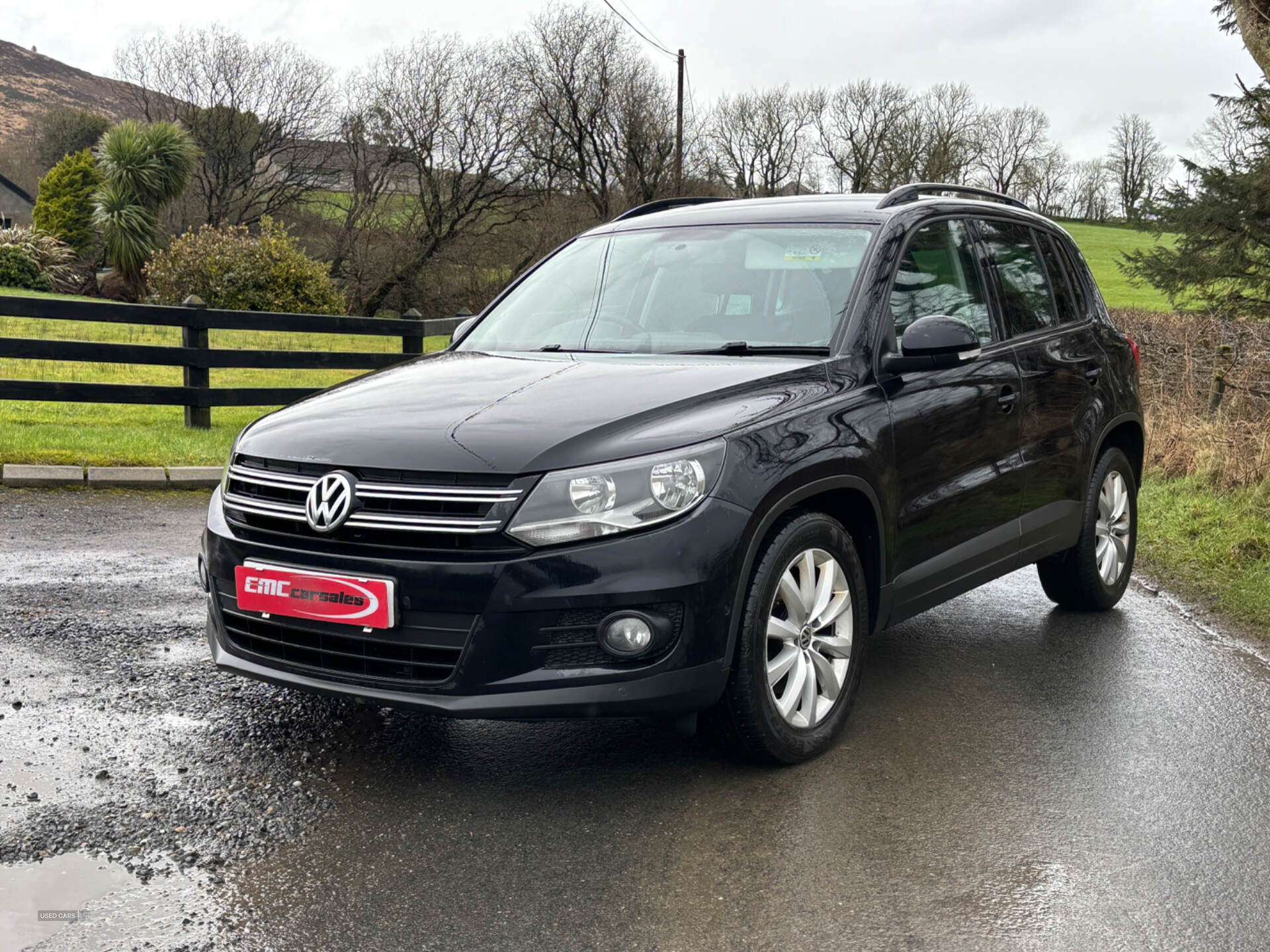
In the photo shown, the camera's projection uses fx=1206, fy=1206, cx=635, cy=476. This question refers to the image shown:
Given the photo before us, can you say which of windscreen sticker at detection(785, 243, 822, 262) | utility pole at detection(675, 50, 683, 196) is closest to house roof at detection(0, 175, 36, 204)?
utility pole at detection(675, 50, 683, 196)

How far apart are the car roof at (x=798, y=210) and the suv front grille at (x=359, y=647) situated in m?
2.36

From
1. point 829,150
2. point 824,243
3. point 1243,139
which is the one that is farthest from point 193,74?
point 824,243

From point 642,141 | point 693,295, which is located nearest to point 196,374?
point 693,295

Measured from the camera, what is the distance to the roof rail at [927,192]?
491cm

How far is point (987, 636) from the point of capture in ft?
18.7

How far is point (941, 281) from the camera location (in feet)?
15.9

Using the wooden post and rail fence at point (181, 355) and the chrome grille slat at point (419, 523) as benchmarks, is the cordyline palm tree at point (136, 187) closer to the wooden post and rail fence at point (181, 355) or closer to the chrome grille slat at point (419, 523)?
the wooden post and rail fence at point (181, 355)

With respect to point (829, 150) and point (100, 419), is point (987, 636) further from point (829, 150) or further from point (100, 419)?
point (829, 150)

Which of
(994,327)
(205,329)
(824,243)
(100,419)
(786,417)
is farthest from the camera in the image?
(100,419)

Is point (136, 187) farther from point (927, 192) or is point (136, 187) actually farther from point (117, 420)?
point (927, 192)

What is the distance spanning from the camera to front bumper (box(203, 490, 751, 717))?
3.32 m

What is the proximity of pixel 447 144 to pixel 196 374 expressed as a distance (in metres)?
33.4

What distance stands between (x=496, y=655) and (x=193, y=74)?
48503 millimetres

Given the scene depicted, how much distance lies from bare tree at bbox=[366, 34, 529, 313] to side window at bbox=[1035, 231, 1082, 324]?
3628 centimetres
